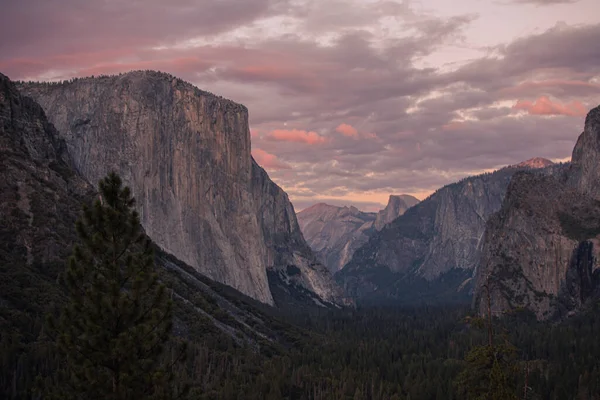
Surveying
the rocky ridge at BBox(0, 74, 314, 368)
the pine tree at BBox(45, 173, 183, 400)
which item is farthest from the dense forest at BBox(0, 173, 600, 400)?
the rocky ridge at BBox(0, 74, 314, 368)

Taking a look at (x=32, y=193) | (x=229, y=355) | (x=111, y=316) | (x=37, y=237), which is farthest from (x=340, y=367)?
(x=111, y=316)

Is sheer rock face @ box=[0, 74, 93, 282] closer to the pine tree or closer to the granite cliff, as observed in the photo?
the granite cliff

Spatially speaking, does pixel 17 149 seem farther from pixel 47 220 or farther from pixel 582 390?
pixel 582 390

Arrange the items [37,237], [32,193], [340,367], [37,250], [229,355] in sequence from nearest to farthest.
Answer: [37,250] < [37,237] < [229,355] < [32,193] < [340,367]

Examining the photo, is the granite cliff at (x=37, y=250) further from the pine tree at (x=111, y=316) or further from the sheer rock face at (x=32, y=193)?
the pine tree at (x=111, y=316)

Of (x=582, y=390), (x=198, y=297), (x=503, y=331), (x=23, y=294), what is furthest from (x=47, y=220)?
(x=503, y=331)

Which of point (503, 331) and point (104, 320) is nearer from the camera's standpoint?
point (104, 320)

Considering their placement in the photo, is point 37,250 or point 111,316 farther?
point 37,250

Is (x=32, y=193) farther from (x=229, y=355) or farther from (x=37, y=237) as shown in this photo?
(x=229, y=355)
